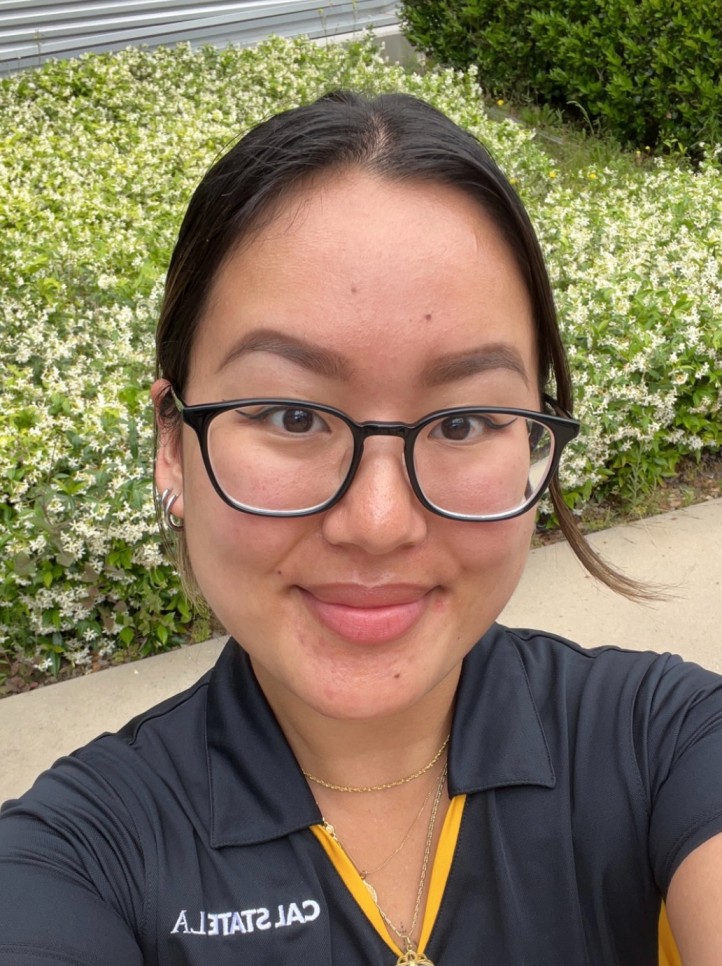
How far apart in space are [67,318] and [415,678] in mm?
3280

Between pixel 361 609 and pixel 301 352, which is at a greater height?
pixel 301 352

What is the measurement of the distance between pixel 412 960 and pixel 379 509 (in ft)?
1.87

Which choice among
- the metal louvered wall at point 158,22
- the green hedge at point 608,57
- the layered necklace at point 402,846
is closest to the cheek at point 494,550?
the layered necklace at point 402,846

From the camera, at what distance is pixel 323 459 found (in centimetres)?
121

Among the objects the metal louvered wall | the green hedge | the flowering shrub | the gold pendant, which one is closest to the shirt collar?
the gold pendant

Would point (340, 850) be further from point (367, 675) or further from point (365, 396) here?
point (365, 396)

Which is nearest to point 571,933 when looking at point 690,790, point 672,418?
point 690,790

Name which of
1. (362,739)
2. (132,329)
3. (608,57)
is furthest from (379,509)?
(608,57)

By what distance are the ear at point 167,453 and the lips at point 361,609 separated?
34cm

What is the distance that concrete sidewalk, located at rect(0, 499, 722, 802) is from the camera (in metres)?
2.90

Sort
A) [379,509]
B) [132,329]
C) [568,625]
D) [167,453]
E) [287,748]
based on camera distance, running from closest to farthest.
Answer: [379,509]
[287,748]
[167,453]
[568,625]
[132,329]

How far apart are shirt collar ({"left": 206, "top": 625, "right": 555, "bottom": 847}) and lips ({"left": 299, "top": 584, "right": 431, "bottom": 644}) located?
11.2 inches

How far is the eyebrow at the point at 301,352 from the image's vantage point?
3.94 ft

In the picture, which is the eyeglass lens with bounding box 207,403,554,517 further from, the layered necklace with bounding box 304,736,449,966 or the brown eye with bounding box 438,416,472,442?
the layered necklace with bounding box 304,736,449,966
